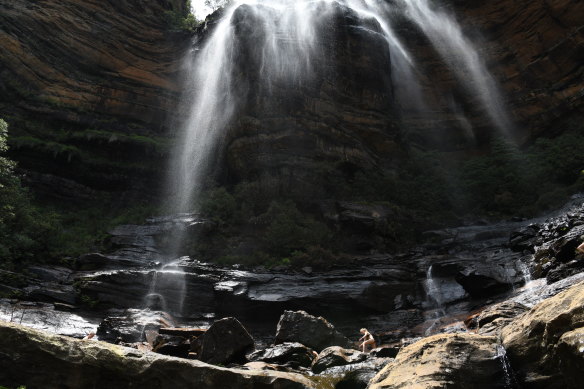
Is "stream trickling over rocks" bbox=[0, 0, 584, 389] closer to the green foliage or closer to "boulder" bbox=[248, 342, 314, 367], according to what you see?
"boulder" bbox=[248, 342, 314, 367]

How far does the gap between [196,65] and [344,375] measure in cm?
2777

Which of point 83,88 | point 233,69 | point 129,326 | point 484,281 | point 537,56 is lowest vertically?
point 129,326

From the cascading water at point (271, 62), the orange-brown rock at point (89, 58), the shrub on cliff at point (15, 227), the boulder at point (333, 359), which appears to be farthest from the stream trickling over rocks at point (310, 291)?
the orange-brown rock at point (89, 58)

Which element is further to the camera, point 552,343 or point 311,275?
point 311,275

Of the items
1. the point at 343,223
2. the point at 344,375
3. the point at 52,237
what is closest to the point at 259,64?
the point at 343,223

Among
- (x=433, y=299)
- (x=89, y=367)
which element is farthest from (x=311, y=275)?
(x=89, y=367)

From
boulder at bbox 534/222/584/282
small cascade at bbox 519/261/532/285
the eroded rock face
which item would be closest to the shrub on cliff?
the eroded rock face

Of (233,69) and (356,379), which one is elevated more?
(233,69)

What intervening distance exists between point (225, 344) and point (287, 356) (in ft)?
4.06

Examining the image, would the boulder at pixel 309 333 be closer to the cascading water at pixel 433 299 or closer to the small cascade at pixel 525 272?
the cascading water at pixel 433 299

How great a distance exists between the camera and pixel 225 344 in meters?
7.83

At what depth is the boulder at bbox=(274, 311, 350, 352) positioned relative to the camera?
9.04m

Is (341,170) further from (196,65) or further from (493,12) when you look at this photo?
(493,12)

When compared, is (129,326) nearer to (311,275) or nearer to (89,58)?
(311,275)
